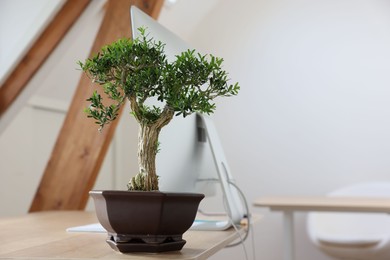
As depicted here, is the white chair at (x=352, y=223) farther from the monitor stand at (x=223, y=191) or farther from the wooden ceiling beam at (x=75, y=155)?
the monitor stand at (x=223, y=191)

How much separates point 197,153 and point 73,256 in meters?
0.69

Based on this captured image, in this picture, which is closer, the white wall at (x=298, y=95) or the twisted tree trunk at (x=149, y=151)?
the twisted tree trunk at (x=149, y=151)

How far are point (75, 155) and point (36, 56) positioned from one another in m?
0.48

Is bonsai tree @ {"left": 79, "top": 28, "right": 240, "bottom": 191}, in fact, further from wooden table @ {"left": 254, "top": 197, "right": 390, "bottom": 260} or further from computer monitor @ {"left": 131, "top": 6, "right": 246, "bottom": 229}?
wooden table @ {"left": 254, "top": 197, "right": 390, "bottom": 260}

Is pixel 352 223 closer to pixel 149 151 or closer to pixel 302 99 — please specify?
pixel 302 99

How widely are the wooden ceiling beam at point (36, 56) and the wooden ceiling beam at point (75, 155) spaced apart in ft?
0.66

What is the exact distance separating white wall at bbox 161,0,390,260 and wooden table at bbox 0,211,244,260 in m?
2.35

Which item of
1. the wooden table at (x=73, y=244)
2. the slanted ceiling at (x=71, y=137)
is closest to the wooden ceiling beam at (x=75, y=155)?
the slanted ceiling at (x=71, y=137)

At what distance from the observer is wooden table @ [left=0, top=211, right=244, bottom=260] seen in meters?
0.90

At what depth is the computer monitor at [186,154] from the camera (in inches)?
51.8

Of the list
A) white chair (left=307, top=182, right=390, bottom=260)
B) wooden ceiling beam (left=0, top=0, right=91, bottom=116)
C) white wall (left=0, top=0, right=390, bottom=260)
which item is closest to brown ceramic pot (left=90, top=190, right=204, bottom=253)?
wooden ceiling beam (left=0, top=0, right=91, bottom=116)

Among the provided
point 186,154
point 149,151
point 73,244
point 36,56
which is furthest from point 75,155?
point 149,151

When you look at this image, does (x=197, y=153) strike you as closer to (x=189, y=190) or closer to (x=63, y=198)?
(x=189, y=190)

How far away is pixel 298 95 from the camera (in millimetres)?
3848
